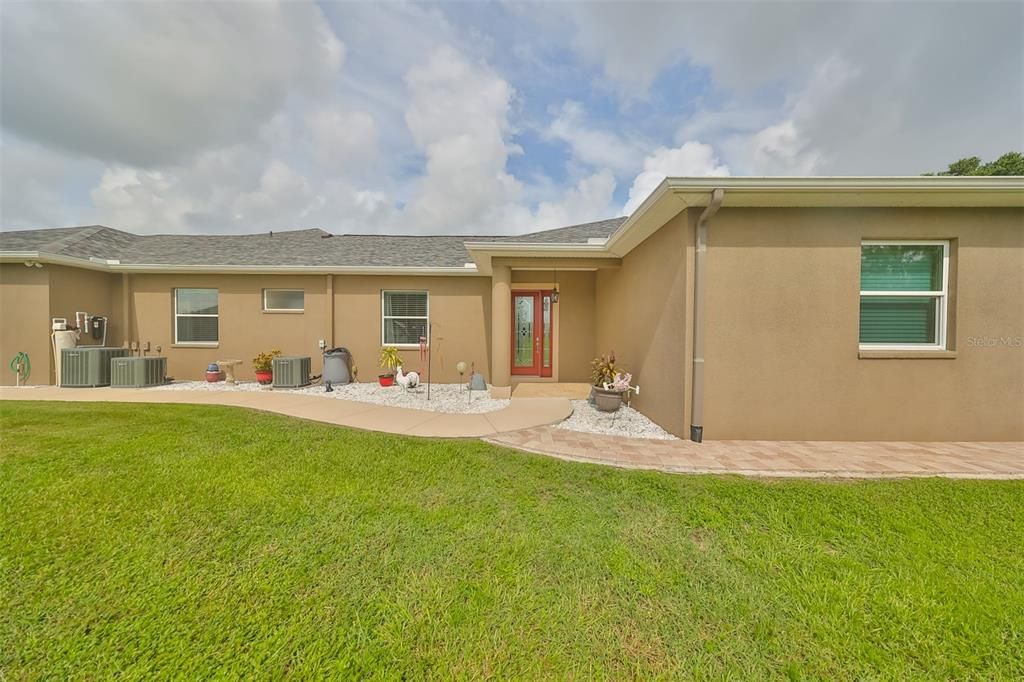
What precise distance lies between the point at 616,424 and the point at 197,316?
1105cm

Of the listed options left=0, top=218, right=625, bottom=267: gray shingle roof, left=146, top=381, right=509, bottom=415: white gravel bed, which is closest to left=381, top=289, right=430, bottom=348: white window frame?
left=0, top=218, right=625, bottom=267: gray shingle roof

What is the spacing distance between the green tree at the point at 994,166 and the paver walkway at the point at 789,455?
21283mm

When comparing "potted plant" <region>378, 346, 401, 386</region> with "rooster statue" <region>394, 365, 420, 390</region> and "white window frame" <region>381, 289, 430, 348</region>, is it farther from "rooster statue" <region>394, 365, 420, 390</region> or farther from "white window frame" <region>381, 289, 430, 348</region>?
"rooster statue" <region>394, 365, 420, 390</region>

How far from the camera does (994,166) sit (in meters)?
16.2

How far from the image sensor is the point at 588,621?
6.27 feet

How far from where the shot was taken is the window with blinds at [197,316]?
30.6ft

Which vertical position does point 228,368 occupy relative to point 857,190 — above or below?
below

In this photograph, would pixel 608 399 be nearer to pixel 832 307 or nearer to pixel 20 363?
pixel 832 307

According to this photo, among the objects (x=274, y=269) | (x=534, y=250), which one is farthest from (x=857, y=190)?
(x=274, y=269)

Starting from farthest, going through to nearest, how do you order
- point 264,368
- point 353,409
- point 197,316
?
point 197,316 < point 264,368 < point 353,409

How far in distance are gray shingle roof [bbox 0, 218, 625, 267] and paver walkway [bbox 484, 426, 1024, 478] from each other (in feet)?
15.3

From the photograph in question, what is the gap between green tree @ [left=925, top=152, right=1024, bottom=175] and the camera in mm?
15547

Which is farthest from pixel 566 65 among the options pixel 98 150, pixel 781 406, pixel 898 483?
pixel 98 150

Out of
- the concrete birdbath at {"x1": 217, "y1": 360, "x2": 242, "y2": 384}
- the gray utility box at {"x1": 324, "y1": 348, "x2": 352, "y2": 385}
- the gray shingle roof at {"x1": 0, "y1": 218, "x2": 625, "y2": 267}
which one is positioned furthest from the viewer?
the gray shingle roof at {"x1": 0, "y1": 218, "x2": 625, "y2": 267}
